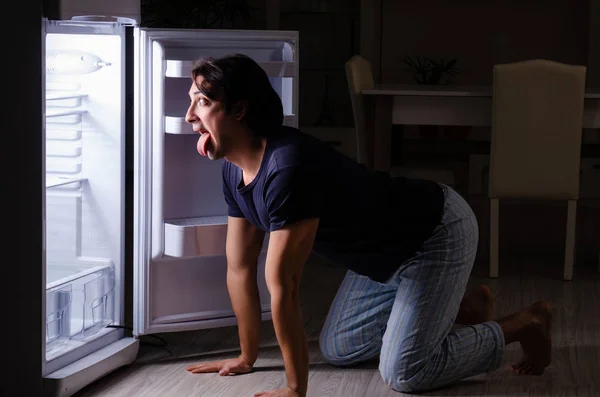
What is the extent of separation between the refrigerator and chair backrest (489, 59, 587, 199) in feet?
4.44

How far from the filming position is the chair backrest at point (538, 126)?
3.62 meters

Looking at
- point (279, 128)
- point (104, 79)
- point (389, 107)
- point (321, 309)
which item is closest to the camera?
point (279, 128)

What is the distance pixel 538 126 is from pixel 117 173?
6.23 feet

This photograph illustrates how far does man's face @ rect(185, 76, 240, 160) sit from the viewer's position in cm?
203

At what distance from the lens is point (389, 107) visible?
3.98 metres

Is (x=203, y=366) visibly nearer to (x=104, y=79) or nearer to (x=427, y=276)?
(x=427, y=276)

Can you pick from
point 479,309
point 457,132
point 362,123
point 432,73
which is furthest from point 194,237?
point 432,73

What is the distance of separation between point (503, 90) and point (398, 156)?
0.94 m

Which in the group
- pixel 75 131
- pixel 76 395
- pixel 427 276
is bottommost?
pixel 76 395

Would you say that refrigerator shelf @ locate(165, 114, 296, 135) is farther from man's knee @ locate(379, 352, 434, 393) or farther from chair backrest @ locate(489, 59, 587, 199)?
chair backrest @ locate(489, 59, 587, 199)

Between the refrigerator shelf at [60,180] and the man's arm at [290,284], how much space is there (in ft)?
2.03

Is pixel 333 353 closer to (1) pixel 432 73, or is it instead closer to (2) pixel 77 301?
(2) pixel 77 301

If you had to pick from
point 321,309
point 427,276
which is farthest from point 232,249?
point 321,309

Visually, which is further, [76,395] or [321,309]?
[321,309]
